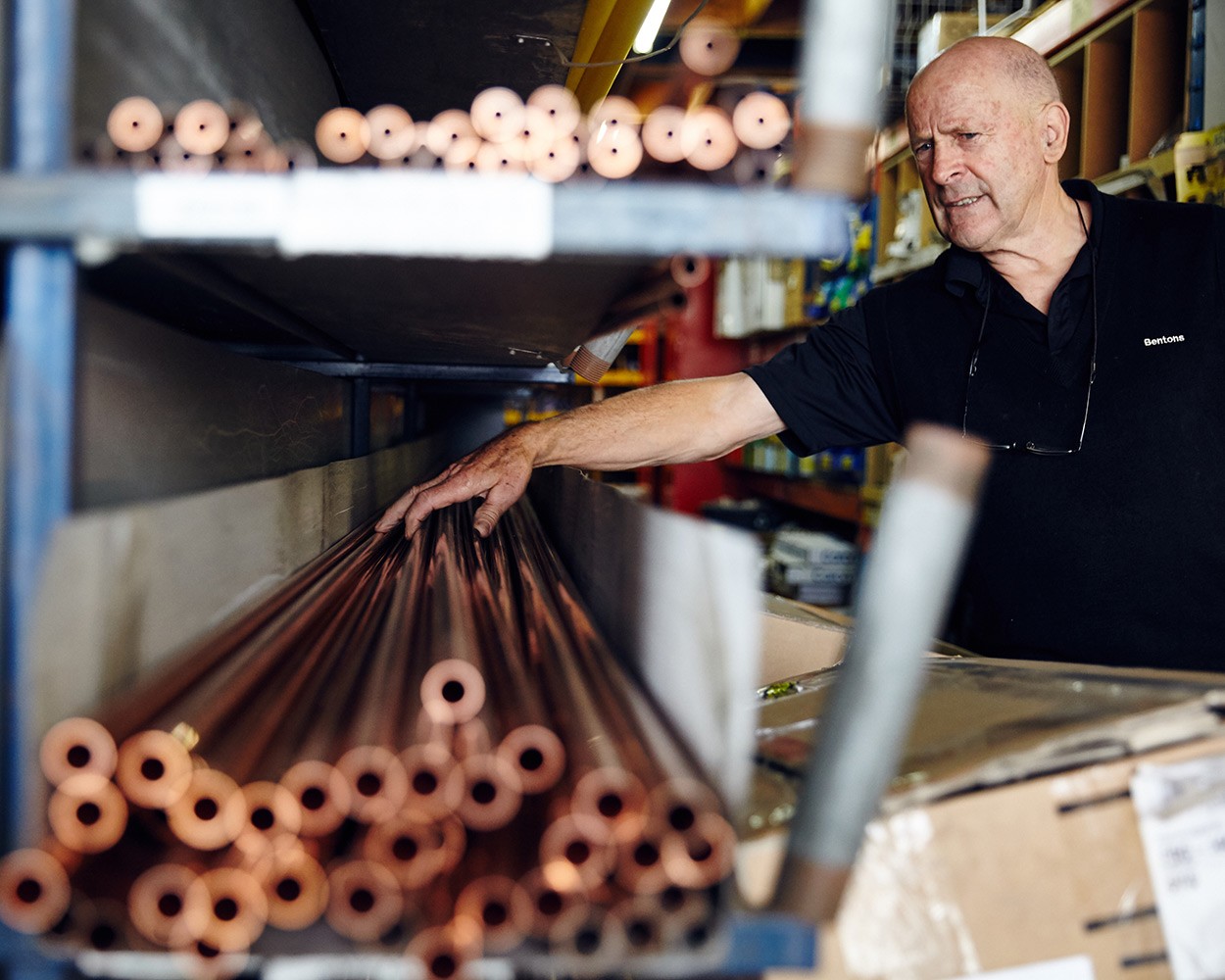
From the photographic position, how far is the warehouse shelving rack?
59cm

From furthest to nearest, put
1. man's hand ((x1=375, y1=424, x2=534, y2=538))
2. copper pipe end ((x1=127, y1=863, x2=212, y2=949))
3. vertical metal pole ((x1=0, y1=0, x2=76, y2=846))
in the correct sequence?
1. man's hand ((x1=375, y1=424, x2=534, y2=538))
2. vertical metal pole ((x1=0, y1=0, x2=76, y2=846))
3. copper pipe end ((x1=127, y1=863, x2=212, y2=949))

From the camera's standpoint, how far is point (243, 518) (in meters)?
0.88

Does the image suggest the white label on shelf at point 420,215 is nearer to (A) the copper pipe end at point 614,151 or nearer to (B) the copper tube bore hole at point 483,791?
(A) the copper pipe end at point 614,151

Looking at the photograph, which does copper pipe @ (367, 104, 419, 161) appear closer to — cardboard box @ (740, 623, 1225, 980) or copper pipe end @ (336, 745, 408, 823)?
copper pipe end @ (336, 745, 408, 823)

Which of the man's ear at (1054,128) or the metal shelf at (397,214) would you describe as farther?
the man's ear at (1054,128)

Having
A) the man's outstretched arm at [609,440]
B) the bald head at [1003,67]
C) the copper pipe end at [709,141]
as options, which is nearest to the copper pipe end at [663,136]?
the copper pipe end at [709,141]

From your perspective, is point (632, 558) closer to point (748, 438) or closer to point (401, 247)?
point (401, 247)

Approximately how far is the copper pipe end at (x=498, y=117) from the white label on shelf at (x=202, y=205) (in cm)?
16

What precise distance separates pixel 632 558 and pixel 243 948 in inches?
16.0

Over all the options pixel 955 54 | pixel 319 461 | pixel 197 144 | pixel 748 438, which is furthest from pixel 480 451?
pixel 955 54

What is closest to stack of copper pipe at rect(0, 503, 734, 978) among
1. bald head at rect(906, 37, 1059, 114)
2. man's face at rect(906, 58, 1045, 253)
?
man's face at rect(906, 58, 1045, 253)

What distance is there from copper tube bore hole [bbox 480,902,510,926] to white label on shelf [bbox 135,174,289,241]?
42 cm

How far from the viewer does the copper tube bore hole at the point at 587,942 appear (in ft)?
1.76

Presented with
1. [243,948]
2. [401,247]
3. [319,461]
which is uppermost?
[401,247]
